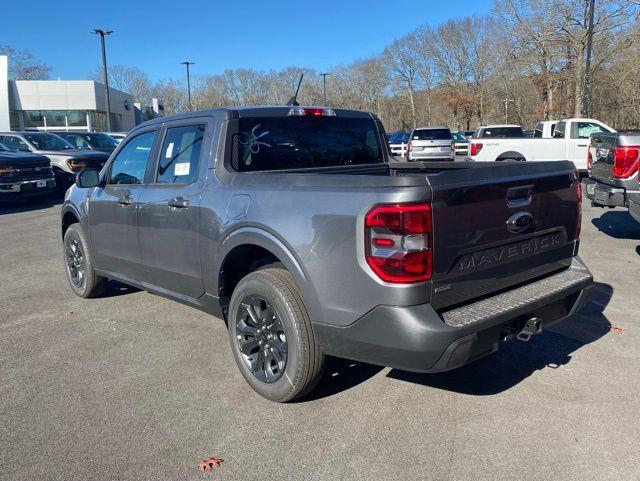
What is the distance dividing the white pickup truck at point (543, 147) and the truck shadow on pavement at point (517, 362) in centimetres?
1215

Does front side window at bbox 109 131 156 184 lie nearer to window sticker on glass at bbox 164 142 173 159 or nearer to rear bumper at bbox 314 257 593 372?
window sticker on glass at bbox 164 142 173 159

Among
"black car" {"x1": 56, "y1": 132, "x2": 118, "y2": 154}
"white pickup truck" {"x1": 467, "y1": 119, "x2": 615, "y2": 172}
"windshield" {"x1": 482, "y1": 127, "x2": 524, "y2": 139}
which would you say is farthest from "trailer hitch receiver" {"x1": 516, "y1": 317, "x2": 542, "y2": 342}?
"windshield" {"x1": 482, "y1": 127, "x2": 524, "y2": 139}

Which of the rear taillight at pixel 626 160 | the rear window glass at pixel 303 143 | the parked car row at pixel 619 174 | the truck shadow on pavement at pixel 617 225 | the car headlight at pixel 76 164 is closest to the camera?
the rear window glass at pixel 303 143

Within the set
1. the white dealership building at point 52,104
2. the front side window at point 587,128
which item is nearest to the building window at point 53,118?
the white dealership building at point 52,104

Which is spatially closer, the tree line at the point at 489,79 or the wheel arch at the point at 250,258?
the wheel arch at the point at 250,258

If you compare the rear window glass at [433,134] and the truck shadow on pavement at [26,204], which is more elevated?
the rear window glass at [433,134]

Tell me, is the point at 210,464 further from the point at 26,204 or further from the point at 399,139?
the point at 399,139

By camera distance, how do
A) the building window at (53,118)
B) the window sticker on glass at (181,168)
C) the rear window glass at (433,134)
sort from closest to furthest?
the window sticker on glass at (181,168), the rear window glass at (433,134), the building window at (53,118)

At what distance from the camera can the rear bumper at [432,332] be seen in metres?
2.79

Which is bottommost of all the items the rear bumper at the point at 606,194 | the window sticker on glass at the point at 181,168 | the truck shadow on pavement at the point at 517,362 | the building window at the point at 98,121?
the truck shadow on pavement at the point at 517,362

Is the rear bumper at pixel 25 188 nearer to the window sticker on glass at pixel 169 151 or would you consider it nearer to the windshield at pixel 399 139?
the window sticker on glass at pixel 169 151

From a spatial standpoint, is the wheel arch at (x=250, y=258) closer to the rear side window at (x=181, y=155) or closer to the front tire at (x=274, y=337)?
the front tire at (x=274, y=337)

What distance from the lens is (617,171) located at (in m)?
7.86

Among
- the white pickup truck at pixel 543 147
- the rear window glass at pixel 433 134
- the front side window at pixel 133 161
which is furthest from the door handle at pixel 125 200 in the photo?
the rear window glass at pixel 433 134
